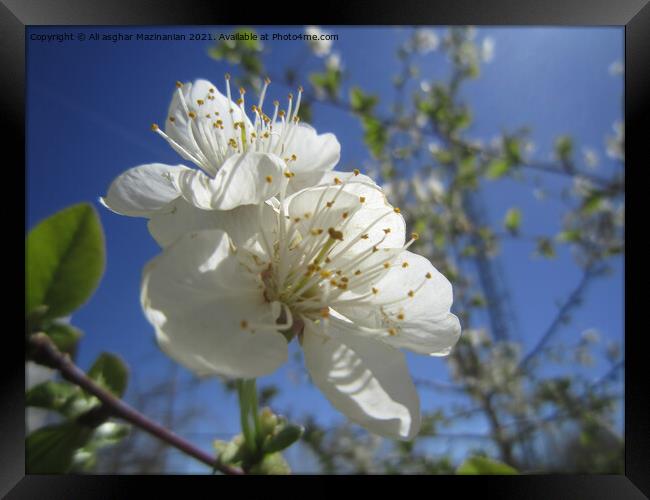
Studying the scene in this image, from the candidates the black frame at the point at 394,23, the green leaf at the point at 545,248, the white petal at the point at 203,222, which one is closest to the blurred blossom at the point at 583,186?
the green leaf at the point at 545,248

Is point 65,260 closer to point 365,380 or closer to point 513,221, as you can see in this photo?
point 365,380

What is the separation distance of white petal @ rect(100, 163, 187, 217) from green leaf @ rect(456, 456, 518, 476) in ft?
1.56

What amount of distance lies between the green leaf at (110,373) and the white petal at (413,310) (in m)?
0.27

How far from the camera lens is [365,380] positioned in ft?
1.64

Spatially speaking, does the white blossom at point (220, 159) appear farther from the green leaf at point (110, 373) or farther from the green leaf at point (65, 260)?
the green leaf at point (110, 373)

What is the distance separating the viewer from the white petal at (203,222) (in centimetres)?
47

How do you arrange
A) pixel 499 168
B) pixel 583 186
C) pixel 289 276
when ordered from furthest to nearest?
pixel 583 186 → pixel 499 168 → pixel 289 276

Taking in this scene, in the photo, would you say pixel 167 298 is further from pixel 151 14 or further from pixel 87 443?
pixel 151 14

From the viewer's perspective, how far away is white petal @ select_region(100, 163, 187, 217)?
19.6 inches

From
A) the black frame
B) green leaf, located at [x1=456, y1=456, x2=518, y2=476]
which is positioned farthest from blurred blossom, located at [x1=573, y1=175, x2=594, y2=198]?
green leaf, located at [x1=456, y1=456, x2=518, y2=476]

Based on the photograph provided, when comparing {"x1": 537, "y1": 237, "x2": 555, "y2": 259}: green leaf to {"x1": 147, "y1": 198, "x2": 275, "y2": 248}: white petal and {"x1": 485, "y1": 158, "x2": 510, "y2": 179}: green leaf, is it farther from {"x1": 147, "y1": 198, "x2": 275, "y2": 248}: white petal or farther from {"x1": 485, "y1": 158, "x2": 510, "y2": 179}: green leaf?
{"x1": 147, "y1": 198, "x2": 275, "y2": 248}: white petal

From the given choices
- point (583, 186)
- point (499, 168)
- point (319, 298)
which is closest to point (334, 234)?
point (319, 298)

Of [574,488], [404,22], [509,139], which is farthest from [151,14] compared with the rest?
[509,139]

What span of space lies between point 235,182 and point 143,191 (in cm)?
12
